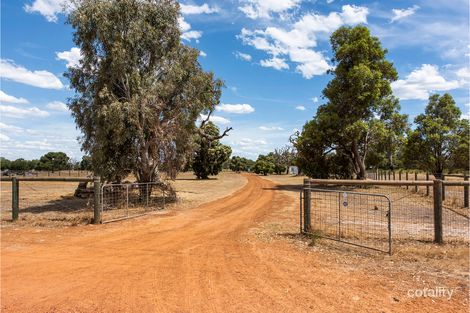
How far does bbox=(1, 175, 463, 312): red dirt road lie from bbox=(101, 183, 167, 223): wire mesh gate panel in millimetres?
4024

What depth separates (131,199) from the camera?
55.9 feet

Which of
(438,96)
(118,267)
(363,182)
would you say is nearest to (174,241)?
(118,267)

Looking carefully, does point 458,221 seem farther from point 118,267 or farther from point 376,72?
point 376,72

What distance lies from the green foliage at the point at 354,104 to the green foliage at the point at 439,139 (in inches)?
118

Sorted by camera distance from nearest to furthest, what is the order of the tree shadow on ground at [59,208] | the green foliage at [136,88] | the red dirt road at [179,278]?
the red dirt road at [179,278] → the tree shadow on ground at [59,208] → the green foliage at [136,88]

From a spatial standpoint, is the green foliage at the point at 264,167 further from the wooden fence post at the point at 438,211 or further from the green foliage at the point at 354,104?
the wooden fence post at the point at 438,211

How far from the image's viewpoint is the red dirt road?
5012 mm

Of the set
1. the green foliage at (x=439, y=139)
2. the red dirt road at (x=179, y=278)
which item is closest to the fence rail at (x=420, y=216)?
the red dirt road at (x=179, y=278)

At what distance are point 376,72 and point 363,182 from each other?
24461 millimetres

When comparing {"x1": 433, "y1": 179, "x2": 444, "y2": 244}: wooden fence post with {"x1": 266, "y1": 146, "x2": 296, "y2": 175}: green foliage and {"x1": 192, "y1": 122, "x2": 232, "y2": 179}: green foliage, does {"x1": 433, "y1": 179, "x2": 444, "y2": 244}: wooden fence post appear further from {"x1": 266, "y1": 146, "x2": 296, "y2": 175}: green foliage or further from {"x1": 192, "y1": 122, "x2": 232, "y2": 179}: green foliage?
A: {"x1": 266, "y1": 146, "x2": 296, "y2": 175}: green foliage

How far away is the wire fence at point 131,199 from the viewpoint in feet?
47.0

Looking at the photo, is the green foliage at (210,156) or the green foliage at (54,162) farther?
the green foliage at (54,162)

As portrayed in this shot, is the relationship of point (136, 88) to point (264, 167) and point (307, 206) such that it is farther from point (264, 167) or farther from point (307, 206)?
point (264, 167)

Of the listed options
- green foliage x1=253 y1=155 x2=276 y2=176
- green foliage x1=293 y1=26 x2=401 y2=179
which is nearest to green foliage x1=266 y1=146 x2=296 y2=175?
green foliage x1=253 y1=155 x2=276 y2=176
